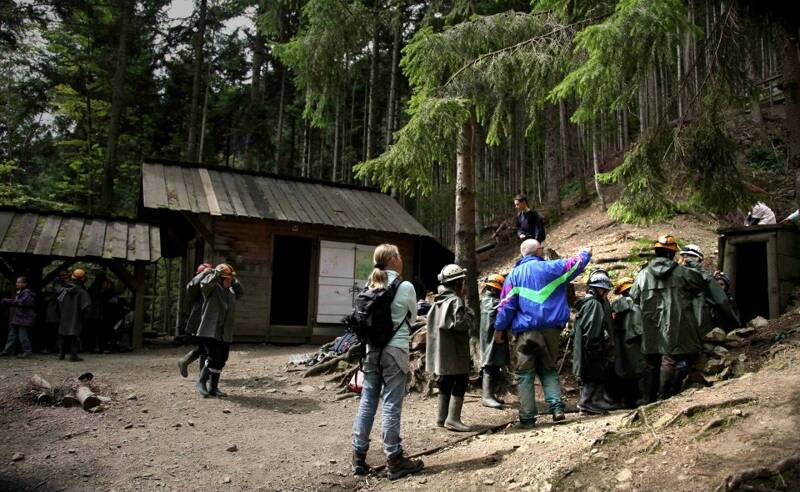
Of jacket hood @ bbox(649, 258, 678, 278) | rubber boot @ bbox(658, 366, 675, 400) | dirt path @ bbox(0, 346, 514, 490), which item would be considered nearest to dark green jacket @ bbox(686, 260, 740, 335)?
jacket hood @ bbox(649, 258, 678, 278)

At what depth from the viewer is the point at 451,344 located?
5.19 meters

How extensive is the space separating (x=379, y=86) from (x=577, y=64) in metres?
15.6

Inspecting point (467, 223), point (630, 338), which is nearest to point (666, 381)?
point (630, 338)

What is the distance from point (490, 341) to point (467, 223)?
8.07 feet

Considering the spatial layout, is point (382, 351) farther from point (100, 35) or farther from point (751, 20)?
point (100, 35)

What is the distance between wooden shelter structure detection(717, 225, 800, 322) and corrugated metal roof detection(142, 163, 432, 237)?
8.41 m

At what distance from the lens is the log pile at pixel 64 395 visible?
20.6 ft

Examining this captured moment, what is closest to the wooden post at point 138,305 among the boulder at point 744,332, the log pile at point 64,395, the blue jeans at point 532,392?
the log pile at point 64,395

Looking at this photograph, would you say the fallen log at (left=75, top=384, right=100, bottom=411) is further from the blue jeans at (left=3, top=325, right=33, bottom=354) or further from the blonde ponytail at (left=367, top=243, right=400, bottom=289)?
the blue jeans at (left=3, top=325, right=33, bottom=354)

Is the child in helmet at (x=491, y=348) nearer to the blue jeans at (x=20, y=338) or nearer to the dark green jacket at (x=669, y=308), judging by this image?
the dark green jacket at (x=669, y=308)

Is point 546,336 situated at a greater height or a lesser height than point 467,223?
lesser

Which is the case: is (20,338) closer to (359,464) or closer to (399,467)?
(359,464)

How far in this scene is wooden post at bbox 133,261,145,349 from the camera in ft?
39.6

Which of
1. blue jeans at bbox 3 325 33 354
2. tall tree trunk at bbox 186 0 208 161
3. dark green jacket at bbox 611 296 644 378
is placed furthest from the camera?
tall tree trunk at bbox 186 0 208 161
